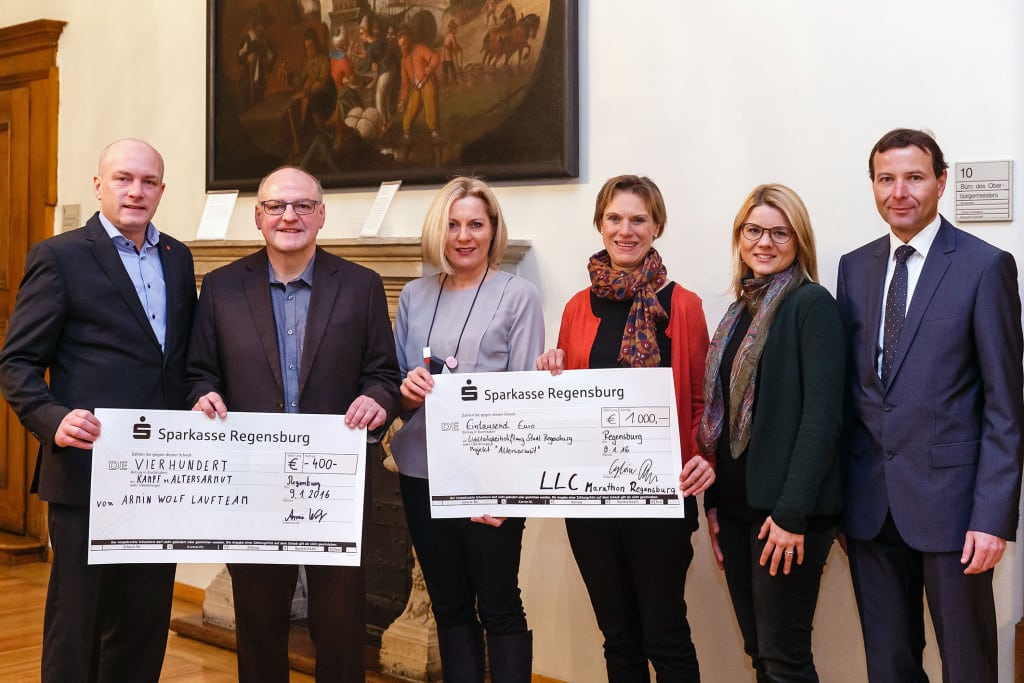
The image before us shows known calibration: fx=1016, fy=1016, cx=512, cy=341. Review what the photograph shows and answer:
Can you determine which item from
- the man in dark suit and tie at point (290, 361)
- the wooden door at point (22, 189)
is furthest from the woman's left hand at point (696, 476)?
the wooden door at point (22, 189)

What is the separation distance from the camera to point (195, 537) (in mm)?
2529

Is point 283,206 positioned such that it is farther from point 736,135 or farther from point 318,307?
point 736,135

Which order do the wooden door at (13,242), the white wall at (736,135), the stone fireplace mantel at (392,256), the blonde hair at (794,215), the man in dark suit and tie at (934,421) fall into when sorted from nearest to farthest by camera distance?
the man in dark suit and tie at (934,421) < the blonde hair at (794,215) < the white wall at (736,135) < the stone fireplace mantel at (392,256) < the wooden door at (13,242)

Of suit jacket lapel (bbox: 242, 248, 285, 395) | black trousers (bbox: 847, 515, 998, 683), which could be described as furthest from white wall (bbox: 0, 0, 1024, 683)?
suit jacket lapel (bbox: 242, 248, 285, 395)

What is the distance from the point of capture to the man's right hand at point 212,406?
2.50 metres

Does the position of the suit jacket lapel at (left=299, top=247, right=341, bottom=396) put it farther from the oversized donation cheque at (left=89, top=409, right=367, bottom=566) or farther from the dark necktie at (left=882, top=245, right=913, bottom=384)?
the dark necktie at (left=882, top=245, right=913, bottom=384)

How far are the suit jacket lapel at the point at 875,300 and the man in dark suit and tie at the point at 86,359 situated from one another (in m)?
1.73

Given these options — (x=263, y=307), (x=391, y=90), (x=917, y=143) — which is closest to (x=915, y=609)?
(x=917, y=143)

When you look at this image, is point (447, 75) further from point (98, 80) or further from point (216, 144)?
point (98, 80)

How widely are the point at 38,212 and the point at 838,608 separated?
454 centimetres

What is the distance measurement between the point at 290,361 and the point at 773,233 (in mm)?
1245

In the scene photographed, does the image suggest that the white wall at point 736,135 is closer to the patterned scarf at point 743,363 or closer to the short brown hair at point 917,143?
the short brown hair at point 917,143

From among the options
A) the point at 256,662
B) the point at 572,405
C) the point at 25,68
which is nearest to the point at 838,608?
the point at 572,405

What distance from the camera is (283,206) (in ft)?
8.48
